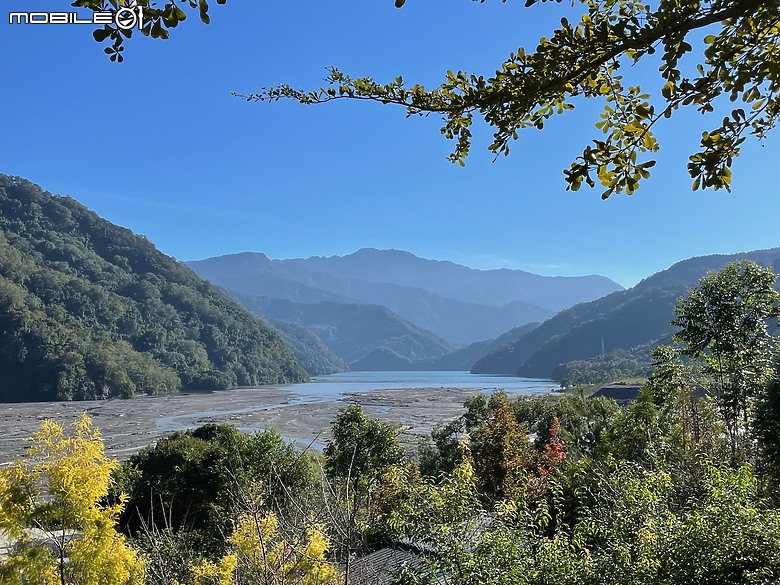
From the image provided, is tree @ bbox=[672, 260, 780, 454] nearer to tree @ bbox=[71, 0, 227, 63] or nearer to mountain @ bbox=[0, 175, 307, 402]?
tree @ bbox=[71, 0, 227, 63]

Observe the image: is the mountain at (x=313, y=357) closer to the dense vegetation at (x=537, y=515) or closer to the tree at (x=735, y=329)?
the tree at (x=735, y=329)

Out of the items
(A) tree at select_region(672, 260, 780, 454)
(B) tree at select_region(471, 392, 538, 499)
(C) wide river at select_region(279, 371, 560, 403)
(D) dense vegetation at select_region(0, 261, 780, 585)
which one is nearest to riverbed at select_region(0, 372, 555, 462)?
(C) wide river at select_region(279, 371, 560, 403)

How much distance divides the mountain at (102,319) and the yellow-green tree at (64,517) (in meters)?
74.4

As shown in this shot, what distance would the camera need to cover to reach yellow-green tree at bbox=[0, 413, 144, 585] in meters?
5.27

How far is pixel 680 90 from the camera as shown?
5.54ft

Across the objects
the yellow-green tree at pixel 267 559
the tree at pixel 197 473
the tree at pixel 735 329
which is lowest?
the tree at pixel 197 473

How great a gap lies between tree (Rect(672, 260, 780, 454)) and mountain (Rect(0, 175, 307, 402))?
76.3m

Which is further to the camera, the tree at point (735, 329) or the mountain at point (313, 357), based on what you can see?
the mountain at point (313, 357)

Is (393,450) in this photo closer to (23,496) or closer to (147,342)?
(23,496)

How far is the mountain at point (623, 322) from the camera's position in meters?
106

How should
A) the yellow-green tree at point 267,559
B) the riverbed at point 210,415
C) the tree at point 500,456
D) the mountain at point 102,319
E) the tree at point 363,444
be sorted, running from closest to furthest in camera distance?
the yellow-green tree at point 267,559 → the tree at point 500,456 → the tree at point 363,444 → the riverbed at point 210,415 → the mountain at point 102,319

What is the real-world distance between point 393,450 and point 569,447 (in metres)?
6.09

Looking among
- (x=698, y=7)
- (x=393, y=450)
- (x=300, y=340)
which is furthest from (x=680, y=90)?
(x=300, y=340)

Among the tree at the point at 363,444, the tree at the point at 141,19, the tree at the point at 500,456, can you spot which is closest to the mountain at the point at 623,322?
the tree at the point at 363,444
